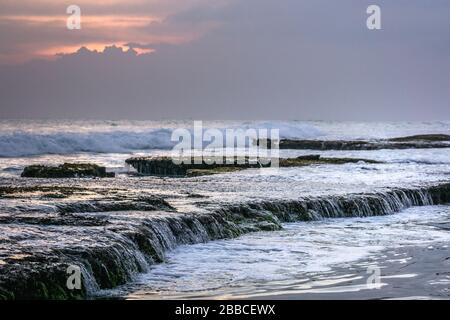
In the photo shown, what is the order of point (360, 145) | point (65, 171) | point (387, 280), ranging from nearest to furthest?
point (387, 280), point (65, 171), point (360, 145)

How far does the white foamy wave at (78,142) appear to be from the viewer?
258 ft

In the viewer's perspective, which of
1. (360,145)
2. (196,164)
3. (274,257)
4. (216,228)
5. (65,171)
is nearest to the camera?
(274,257)

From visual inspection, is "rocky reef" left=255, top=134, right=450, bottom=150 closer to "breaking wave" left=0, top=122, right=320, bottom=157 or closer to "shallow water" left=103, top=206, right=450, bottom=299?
"breaking wave" left=0, top=122, right=320, bottom=157

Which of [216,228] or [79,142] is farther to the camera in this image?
[79,142]

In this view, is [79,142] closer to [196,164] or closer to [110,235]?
[196,164]

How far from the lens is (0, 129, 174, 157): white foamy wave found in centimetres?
7862

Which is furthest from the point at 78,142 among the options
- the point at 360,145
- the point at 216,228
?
the point at 216,228

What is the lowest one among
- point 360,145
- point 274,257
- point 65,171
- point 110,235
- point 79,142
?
point 360,145

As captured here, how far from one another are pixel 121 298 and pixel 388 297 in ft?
15.6

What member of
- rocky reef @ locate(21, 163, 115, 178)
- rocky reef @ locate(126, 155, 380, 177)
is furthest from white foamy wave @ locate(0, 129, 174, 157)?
rocky reef @ locate(21, 163, 115, 178)

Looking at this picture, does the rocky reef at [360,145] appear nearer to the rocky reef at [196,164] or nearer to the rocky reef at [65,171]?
the rocky reef at [196,164]

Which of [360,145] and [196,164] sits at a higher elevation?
[196,164]

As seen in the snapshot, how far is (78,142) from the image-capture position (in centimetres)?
8906
